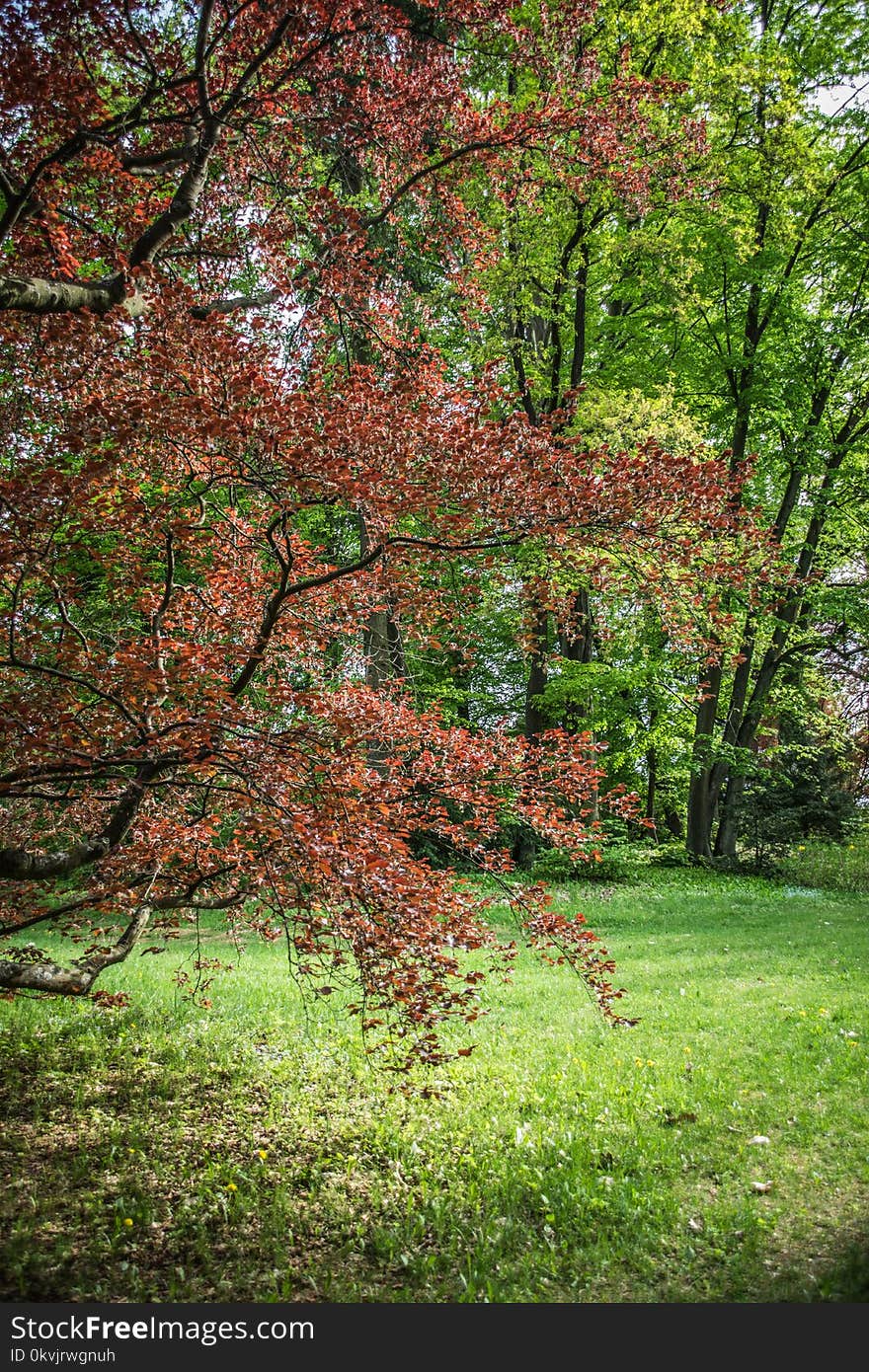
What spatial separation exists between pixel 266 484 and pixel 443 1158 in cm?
393

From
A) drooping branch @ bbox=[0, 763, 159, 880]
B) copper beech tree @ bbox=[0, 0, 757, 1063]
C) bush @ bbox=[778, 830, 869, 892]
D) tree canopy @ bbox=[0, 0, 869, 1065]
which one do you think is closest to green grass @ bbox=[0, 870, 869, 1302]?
tree canopy @ bbox=[0, 0, 869, 1065]

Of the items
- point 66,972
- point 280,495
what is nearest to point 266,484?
point 280,495

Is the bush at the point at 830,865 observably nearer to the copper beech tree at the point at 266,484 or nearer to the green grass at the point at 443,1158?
the green grass at the point at 443,1158

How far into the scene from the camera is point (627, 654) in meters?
16.3

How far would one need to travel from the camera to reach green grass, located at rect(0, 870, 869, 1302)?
3.74m

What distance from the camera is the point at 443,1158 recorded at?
4.81 m

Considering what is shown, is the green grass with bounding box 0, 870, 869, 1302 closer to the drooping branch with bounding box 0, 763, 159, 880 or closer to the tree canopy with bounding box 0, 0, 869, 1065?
the tree canopy with bounding box 0, 0, 869, 1065

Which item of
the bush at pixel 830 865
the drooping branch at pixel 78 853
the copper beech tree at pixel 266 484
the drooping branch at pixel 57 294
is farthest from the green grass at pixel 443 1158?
the bush at pixel 830 865

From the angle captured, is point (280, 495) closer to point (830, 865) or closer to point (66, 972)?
point (66, 972)

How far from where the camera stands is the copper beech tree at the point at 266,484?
3.46 m

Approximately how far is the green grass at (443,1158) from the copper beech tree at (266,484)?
100cm

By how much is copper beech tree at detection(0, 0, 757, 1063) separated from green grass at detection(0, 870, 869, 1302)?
100 cm

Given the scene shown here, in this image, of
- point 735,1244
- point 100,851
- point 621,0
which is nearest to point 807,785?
point 621,0

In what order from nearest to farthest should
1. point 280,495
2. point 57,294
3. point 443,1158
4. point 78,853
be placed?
1. point 280,495
2. point 57,294
3. point 78,853
4. point 443,1158
